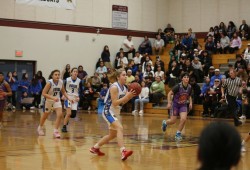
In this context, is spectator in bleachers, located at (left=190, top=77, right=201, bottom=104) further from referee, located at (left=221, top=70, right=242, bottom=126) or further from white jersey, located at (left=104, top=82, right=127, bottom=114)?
white jersey, located at (left=104, top=82, right=127, bottom=114)

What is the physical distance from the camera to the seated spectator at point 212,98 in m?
20.9

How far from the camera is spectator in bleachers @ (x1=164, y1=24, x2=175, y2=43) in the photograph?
99.6 feet

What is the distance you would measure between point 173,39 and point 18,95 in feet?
34.1

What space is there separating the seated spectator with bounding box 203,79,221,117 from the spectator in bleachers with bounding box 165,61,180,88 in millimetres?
2865

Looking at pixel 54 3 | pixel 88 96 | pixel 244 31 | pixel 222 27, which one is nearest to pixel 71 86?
pixel 88 96

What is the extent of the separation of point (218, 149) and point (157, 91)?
21.7 meters

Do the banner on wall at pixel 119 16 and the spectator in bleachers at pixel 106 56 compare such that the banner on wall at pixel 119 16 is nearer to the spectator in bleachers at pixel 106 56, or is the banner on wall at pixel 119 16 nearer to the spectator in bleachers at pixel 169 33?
the spectator in bleachers at pixel 106 56

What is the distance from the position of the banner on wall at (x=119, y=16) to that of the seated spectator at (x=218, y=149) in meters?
28.3

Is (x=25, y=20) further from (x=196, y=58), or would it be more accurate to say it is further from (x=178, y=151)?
(x=178, y=151)

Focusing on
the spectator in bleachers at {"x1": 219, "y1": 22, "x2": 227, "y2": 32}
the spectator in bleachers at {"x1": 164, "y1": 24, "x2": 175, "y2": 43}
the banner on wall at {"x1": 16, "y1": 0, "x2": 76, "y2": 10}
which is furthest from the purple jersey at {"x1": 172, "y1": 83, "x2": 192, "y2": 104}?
the spectator in bleachers at {"x1": 164, "y1": 24, "x2": 175, "y2": 43}

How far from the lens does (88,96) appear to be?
A: 85.0 ft

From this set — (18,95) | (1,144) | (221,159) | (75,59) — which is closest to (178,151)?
(1,144)

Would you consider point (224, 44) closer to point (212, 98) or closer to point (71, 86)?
point (212, 98)

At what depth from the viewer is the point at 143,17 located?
31.6 meters
